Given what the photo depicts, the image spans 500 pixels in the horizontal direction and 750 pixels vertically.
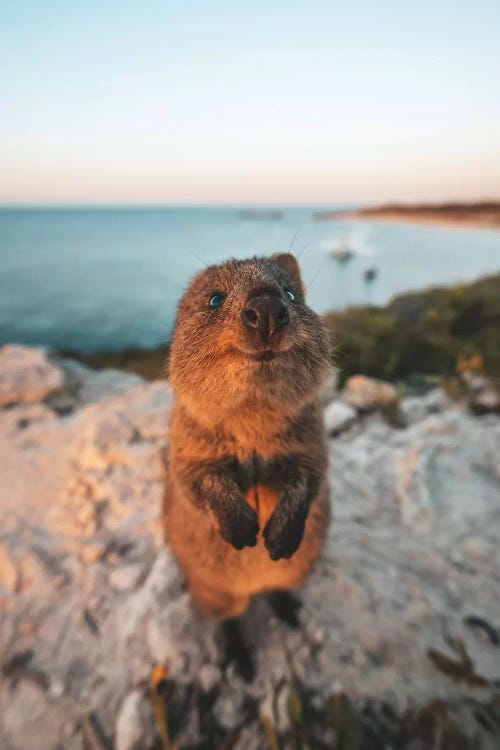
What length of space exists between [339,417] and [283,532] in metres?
3.65

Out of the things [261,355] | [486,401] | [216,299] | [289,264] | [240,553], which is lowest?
[486,401]

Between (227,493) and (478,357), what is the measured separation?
19.2 ft

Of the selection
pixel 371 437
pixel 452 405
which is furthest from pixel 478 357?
pixel 371 437

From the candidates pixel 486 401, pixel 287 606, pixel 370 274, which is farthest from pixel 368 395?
pixel 370 274

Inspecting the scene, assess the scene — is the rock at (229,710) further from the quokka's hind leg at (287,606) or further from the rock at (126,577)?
the rock at (126,577)

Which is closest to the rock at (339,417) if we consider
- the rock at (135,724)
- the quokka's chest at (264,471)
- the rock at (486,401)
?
the rock at (486,401)

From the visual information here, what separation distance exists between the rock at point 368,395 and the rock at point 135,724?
4438 mm

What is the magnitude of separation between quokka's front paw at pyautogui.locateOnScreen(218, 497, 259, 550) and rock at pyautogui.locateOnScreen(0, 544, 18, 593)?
2408 millimetres

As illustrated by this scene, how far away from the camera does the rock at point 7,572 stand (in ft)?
11.1

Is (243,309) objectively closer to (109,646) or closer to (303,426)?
(303,426)

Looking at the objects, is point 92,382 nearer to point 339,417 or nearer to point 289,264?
point 339,417

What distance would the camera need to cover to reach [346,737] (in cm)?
251

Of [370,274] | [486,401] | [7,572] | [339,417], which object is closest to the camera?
[7,572]

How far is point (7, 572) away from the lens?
346 cm
